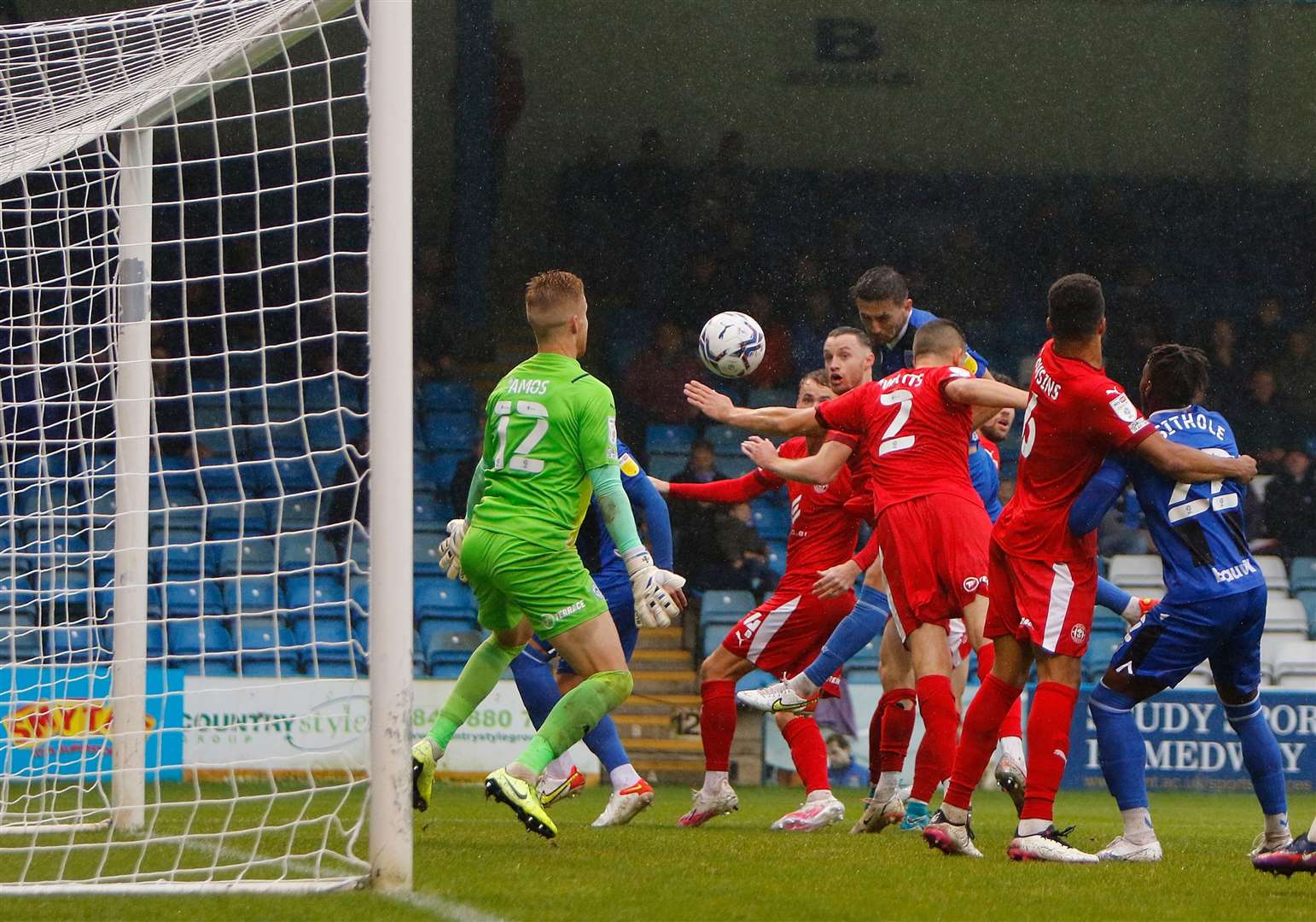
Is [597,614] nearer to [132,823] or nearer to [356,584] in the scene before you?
[132,823]

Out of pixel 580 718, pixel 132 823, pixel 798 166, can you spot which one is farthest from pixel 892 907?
pixel 798 166

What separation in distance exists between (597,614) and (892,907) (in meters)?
1.60

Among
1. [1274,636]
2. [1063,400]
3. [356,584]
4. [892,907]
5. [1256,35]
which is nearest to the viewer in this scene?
[892,907]

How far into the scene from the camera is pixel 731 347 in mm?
7285

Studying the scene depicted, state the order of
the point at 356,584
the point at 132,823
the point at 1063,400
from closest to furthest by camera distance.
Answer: the point at 1063,400 < the point at 132,823 < the point at 356,584

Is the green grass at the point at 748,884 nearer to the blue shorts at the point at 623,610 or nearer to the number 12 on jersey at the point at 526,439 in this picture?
the blue shorts at the point at 623,610

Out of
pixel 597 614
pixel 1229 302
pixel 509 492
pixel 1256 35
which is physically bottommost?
pixel 597 614

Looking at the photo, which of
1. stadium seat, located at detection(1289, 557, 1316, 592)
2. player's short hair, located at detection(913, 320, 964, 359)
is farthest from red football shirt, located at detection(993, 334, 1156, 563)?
stadium seat, located at detection(1289, 557, 1316, 592)

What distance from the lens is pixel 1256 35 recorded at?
16.0 m

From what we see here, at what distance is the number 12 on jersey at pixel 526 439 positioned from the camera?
18.3 ft

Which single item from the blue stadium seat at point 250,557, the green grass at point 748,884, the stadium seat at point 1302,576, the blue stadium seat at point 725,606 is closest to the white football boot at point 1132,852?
the green grass at point 748,884

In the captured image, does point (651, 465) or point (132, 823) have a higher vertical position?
point (651, 465)

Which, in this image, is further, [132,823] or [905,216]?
[905,216]

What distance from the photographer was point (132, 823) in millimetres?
6449
